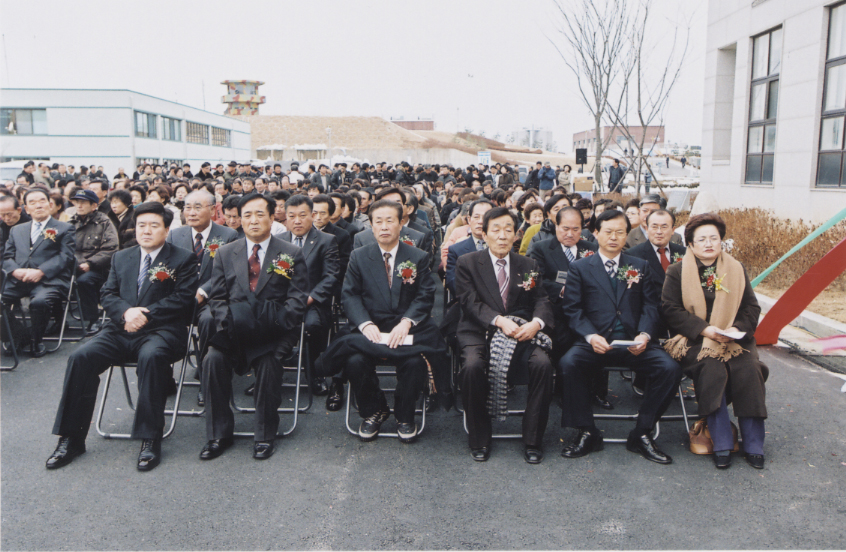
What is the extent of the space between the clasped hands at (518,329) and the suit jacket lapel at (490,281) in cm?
24

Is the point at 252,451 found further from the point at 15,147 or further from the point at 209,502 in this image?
the point at 15,147

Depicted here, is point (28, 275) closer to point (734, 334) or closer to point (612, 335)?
point (612, 335)

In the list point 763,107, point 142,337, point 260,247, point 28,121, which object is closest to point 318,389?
point 260,247

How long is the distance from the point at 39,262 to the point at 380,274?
172 inches

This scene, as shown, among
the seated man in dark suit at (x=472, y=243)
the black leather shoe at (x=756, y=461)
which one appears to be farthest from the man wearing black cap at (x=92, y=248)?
the black leather shoe at (x=756, y=461)

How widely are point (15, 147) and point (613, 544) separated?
144 ft

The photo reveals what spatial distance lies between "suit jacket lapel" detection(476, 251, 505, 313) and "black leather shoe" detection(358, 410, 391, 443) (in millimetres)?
1188

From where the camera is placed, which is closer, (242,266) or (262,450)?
(262,450)

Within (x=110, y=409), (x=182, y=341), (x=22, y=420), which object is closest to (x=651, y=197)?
(x=182, y=341)

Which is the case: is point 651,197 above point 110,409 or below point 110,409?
above

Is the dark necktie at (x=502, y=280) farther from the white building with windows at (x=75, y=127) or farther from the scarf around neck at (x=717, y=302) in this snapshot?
the white building with windows at (x=75, y=127)

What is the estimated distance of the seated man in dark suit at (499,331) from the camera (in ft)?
14.0

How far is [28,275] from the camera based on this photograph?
668cm

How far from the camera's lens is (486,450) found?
425 cm
